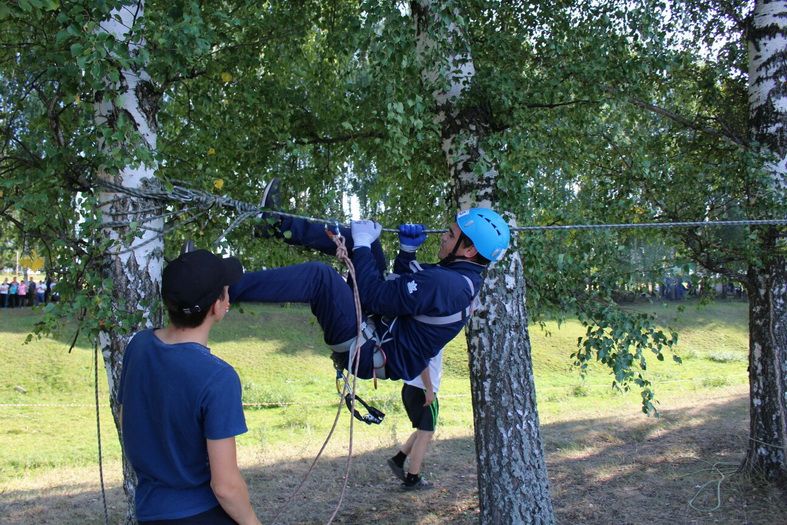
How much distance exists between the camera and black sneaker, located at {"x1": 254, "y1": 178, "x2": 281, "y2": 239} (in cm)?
396

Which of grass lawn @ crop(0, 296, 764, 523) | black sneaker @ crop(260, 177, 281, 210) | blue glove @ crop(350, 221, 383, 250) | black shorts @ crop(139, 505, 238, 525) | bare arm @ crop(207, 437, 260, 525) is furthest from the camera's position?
grass lawn @ crop(0, 296, 764, 523)

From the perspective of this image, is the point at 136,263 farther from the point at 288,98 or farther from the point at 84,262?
the point at 288,98

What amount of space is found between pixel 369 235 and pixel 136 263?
4.48 ft

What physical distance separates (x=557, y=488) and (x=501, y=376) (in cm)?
276

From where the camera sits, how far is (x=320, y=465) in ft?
26.8

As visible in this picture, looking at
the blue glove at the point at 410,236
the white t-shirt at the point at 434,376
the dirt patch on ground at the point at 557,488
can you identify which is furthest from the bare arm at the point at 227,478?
the white t-shirt at the point at 434,376

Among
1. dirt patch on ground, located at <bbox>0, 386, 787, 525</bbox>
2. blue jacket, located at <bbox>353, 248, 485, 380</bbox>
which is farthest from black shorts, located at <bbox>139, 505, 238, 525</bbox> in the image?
dirt patch on ground, located at <bbox>0, 386, 787, 525</bbox>

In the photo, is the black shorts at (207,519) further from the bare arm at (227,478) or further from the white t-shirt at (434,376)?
the white t-shirt at (434,376)

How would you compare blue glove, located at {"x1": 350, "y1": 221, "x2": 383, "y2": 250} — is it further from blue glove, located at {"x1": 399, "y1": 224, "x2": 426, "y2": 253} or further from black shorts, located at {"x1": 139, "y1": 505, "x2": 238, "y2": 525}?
black shorts, located at {"x1": 139, "y1": 505, "x2": 238, "y2": 525}

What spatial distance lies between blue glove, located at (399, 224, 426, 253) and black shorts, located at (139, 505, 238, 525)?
6.46 feet

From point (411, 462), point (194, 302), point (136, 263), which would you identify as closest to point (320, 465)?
point (411, 462)

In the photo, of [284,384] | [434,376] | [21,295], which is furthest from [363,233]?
[21,295]

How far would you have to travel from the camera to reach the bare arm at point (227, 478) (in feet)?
7.66

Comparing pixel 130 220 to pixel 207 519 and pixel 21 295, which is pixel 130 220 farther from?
pixel 21 295
